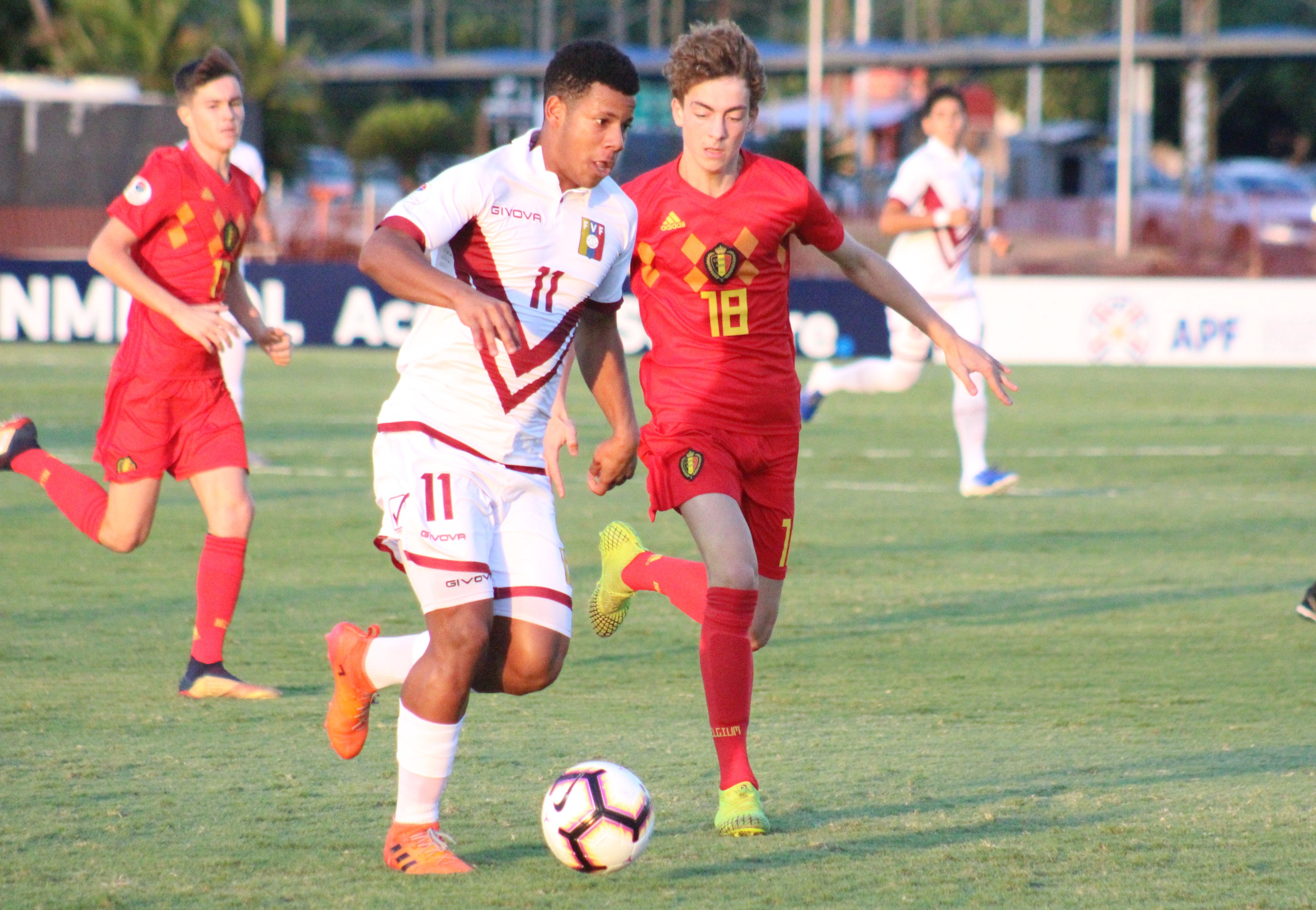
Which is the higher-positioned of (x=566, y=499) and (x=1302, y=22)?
(x=1302, y=22)

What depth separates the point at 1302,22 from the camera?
196 ft

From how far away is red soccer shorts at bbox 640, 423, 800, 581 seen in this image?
500cm

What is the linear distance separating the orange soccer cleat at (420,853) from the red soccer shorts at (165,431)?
89.6 inches

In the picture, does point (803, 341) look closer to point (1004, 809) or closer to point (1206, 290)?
point (1206, 290)

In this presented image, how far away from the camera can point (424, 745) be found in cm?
416

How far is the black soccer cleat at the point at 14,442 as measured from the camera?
7055 mm

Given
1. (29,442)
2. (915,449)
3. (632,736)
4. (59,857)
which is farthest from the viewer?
(915,449)

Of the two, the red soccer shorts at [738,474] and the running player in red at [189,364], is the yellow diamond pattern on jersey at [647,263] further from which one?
the running player in red at [189,364]

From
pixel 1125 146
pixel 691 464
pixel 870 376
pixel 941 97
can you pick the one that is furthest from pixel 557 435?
pixel 1125 146

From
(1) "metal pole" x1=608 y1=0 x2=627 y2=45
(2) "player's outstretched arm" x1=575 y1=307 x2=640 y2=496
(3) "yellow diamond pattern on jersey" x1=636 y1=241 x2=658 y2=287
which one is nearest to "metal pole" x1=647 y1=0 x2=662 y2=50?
(1) "metal pole" x1=608 y1=0 x2=627 y2=45

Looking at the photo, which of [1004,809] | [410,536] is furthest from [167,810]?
[1004,809]

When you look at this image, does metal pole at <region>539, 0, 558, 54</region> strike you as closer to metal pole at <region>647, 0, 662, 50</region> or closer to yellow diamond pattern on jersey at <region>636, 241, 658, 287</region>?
metal pole at <region>647, 0, 662, 50</region>

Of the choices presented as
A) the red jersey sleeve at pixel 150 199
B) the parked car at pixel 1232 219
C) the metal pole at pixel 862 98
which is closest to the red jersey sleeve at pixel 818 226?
the red jersey sleeve at pixel 150 199

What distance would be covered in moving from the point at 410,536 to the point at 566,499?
6.68 metres
